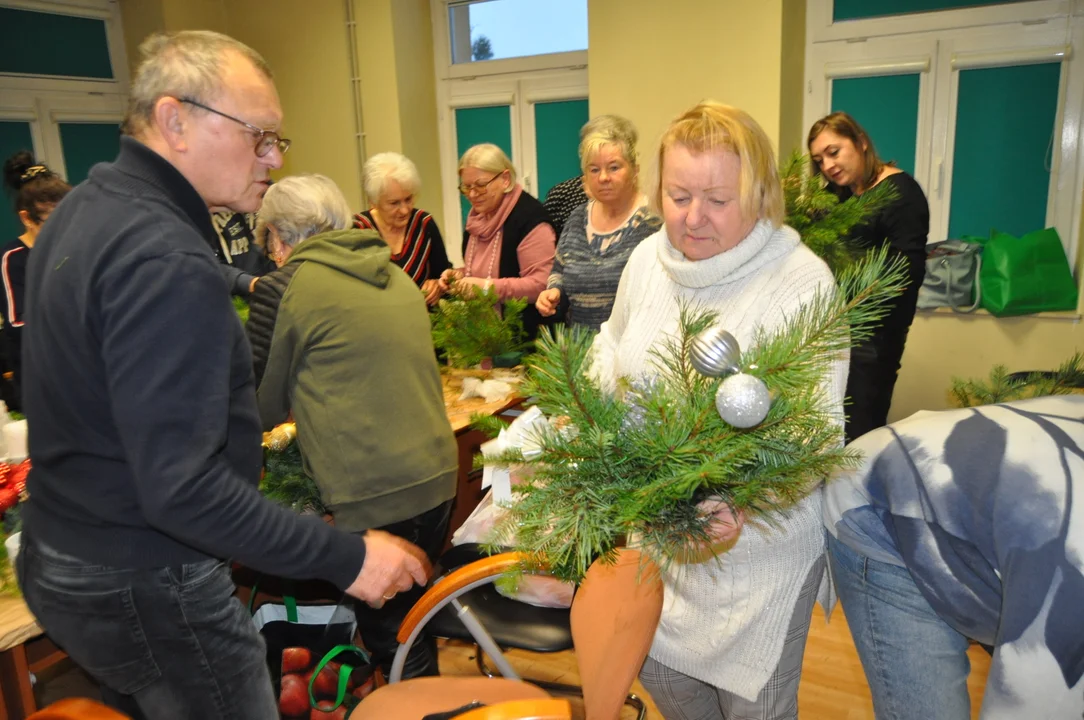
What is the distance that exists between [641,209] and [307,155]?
3.61m

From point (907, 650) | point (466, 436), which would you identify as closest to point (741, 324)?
point (907, 650)

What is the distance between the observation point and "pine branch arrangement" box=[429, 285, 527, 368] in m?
2.94

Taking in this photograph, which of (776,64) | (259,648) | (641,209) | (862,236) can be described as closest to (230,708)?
(259,648)

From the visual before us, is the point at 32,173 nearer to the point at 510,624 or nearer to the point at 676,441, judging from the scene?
the point at 510,624

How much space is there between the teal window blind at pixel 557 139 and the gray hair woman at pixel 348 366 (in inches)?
131

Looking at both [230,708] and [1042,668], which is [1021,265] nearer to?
[1042,668]


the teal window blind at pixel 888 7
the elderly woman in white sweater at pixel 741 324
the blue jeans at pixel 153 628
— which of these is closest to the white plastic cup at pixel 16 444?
the blue jeans at pixel 153 628

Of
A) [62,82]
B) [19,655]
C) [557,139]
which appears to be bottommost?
[19,655]

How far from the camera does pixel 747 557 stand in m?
1.28

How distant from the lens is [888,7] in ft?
13.5

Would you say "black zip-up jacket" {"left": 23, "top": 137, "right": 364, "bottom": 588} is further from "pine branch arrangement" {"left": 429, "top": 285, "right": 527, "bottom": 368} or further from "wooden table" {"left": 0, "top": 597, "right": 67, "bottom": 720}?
"pine branch arrangement" {"left": 429, "top": 285, "right": 527, "bottom": 368}

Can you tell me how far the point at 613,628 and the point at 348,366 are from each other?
3.21 ft

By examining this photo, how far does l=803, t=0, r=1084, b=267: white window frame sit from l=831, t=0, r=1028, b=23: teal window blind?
34 millimetres

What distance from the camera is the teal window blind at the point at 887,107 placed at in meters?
4.18
